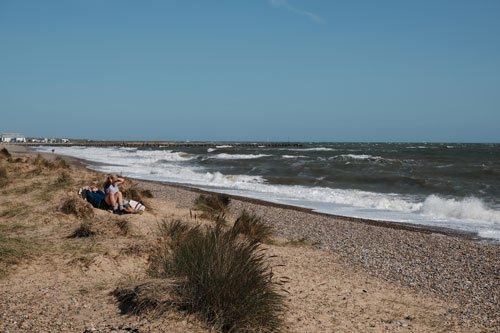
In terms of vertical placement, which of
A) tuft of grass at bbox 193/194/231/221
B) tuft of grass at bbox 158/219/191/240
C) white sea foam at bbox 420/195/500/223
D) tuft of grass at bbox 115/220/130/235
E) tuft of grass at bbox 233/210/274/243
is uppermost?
tuft of grass at bbox 158/219/191/240

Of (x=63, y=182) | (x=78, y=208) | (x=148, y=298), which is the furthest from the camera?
(x=63, y=182)

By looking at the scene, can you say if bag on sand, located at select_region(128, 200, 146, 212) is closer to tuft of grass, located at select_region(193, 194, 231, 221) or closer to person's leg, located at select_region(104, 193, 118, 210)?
person's leg, located at select_region(104, 193, 118, 210)

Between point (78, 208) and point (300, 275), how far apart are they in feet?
16.4

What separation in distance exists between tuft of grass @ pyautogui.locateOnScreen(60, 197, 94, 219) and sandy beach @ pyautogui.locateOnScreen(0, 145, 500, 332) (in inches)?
8.4

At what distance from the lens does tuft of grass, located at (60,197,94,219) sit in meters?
9.70

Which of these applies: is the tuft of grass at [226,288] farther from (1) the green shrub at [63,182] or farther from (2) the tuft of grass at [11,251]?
(1) the green shrub at [63,182]

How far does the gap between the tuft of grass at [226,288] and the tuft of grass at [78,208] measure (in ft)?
16.3

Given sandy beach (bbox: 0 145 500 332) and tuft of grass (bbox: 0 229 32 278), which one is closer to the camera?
sandy beach (bbox: 0 145 500 332)

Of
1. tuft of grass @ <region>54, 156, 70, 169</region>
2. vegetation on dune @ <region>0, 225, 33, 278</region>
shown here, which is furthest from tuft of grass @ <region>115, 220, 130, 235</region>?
tuft of grass @ <region>54, 156, 70, 169</region>

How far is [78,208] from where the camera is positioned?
978 centimetres

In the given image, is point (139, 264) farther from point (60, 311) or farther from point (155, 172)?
point (155, 172)

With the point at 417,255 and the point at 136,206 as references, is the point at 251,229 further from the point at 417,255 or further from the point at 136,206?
the point at 417,255

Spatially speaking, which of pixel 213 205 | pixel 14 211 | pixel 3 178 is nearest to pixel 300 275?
pixel 14 211

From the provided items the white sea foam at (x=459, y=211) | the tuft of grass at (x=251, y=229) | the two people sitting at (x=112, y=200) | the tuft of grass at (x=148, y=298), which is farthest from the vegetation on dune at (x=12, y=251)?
the white sea foam at (x=459, y=211)
